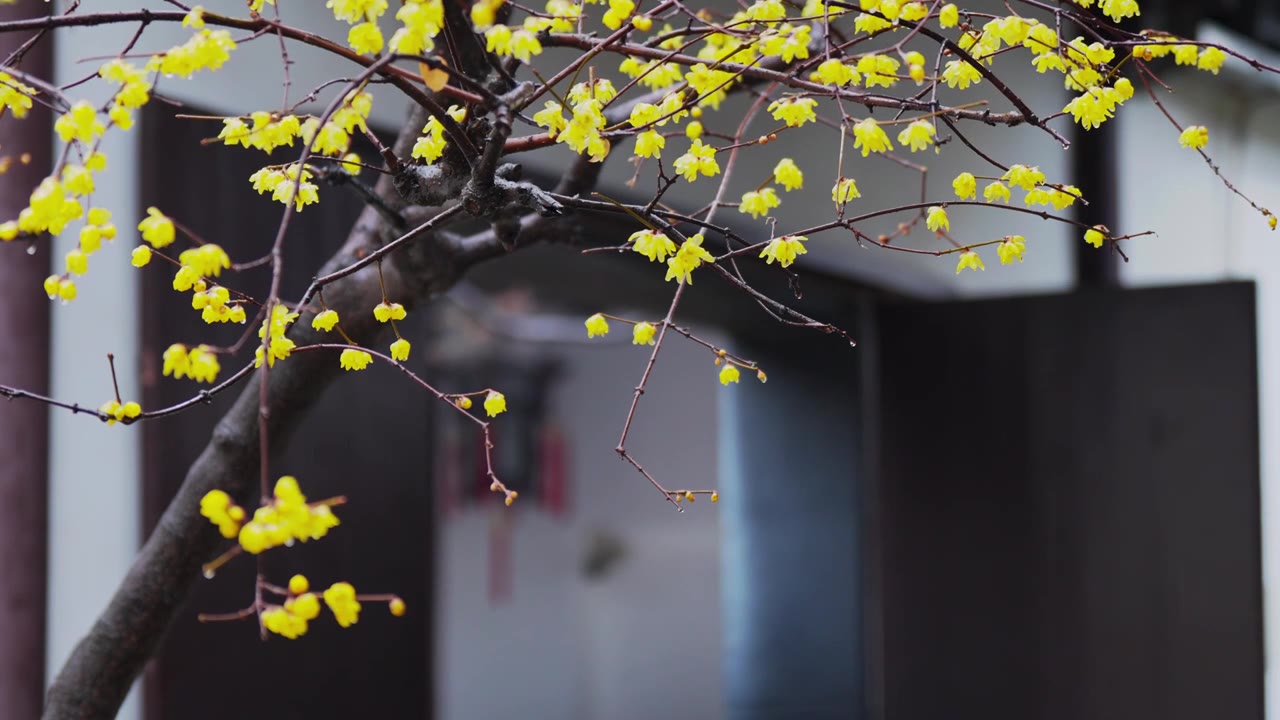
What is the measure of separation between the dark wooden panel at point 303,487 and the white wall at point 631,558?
2.95 metres

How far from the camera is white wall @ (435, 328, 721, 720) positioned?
4980 mm

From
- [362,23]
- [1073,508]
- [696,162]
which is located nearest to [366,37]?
[362,23]

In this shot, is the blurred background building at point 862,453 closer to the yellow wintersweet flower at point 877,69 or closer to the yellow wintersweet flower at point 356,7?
the yellow wintersweet flower at point 877,69

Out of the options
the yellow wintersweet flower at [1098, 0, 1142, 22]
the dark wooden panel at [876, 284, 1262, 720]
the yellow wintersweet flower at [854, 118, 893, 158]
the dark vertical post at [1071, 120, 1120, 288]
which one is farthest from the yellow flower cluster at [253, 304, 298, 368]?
the dark vertical post at [1071, 120, 1120, 288]

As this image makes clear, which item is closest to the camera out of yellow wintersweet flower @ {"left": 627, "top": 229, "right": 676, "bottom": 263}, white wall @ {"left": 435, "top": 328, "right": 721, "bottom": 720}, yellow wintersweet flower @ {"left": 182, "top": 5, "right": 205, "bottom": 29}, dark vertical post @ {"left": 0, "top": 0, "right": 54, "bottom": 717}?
yellow wintersweet flower @ {"left": 182, "top": 5, "right": 205, "bottom": 29}

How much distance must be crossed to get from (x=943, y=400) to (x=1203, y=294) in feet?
2.17

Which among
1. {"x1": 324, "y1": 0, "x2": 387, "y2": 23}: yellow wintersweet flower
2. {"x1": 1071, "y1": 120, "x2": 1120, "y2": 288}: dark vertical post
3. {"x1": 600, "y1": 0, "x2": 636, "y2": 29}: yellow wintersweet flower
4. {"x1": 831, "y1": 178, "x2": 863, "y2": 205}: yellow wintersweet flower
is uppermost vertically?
{"x1": 1071, "y1": 120, "x2": 1120, "y2": 288}: dark vertical post

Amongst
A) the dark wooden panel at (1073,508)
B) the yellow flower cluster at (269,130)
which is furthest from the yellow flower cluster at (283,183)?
the dark wooden panel at (1073,508)

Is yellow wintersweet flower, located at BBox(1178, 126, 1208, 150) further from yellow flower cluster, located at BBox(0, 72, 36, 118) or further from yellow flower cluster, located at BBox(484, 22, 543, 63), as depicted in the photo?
yellow flower cluster, located at BBox(0, 72, 36, 118)

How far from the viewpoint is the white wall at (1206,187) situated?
3115mm

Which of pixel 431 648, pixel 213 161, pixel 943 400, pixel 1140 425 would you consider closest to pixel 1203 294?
pixel 1140 425

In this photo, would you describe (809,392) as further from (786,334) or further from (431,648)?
(431,648)

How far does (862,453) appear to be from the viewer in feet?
11.5

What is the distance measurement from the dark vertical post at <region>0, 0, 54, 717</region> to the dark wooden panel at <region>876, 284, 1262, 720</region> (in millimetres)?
2007
